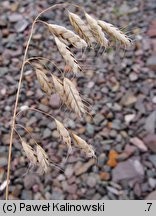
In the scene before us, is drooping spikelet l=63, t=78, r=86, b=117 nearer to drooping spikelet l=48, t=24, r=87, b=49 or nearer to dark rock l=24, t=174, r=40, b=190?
drooping spikelet l=48, t=24, r=87, b=49

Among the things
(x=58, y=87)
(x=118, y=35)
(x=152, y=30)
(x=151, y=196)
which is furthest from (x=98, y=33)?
(x=152, y=30)

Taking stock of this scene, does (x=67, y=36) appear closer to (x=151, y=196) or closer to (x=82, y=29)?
(x=82, y=29)

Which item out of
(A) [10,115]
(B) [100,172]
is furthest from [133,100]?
(A) [10,115]

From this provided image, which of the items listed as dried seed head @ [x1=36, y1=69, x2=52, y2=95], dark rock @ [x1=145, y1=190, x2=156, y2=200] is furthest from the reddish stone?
dried seed head @ [x1=36, y1=69, x2=52, y2=95]

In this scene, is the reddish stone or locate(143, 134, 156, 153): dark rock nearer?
locate(143, 134, 156, 153): dark rock

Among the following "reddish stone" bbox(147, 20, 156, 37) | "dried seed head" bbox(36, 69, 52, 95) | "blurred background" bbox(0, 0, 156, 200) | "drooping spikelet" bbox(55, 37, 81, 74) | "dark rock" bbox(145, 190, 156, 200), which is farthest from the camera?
"reddish stone" bbox(147, 20, 156, 37)
